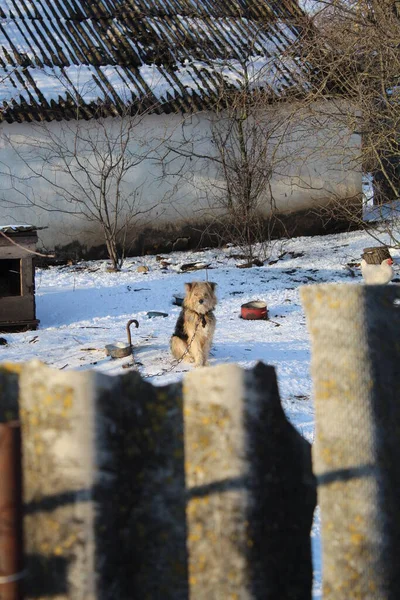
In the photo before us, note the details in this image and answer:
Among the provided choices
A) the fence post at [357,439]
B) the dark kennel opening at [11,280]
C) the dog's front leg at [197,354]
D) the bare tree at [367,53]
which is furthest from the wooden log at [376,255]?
the fence post at [357,439]

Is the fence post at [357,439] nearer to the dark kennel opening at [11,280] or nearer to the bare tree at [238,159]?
the dark kennel opening at [11,280]

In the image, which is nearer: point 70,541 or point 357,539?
point 70,541

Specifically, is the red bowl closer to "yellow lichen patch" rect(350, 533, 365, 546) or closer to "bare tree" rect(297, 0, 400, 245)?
"bare tree" rect(297, 0, 400, 245)

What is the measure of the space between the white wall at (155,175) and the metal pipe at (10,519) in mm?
12340

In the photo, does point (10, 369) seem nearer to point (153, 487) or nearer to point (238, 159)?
point (153, 487)

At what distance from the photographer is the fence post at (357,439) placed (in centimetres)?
229

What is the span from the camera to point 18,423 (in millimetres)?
2029

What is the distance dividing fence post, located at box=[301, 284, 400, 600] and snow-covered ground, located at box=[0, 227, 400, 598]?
1.81 metres

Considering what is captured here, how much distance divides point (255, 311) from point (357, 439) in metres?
7.53

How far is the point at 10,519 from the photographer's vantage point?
206cm

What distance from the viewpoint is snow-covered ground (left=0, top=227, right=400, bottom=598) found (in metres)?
7.76

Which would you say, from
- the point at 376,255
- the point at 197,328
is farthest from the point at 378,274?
the point at 376,255

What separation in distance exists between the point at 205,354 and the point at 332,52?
17.5 feet

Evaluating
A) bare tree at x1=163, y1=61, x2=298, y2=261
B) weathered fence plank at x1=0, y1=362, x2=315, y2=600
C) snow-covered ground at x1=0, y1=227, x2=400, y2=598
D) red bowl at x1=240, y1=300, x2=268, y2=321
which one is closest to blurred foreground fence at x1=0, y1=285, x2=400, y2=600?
weathered fence plank at x1=0, y1=362, x2=315, y2=600
